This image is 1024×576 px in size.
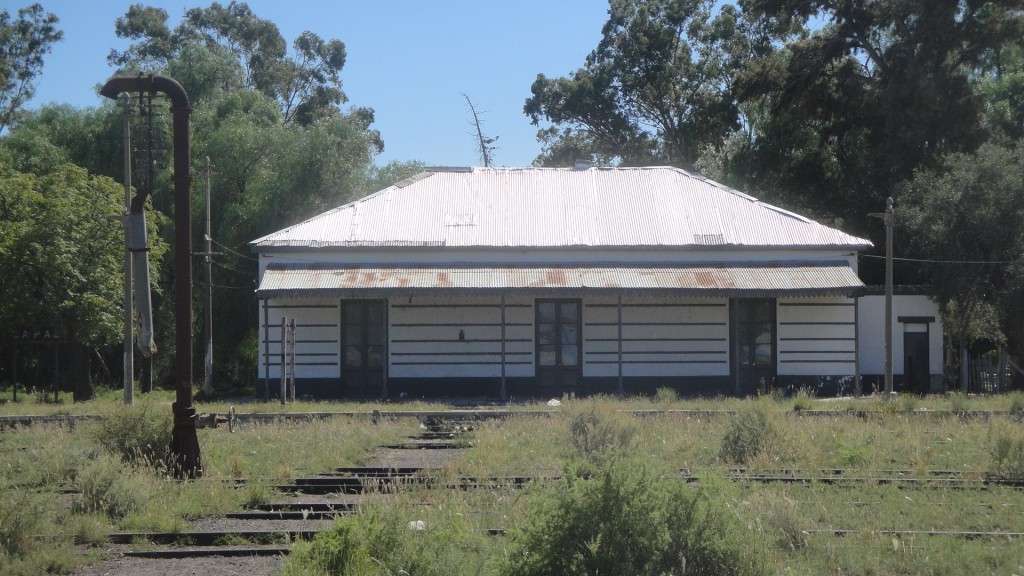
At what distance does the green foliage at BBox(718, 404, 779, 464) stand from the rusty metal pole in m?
6.80

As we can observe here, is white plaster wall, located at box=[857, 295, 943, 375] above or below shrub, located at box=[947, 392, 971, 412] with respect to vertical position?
above

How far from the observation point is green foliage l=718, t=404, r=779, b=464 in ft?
42.5

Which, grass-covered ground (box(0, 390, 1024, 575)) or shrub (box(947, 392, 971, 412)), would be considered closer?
grass-covered ground (box(0, 390, 1024, 575))

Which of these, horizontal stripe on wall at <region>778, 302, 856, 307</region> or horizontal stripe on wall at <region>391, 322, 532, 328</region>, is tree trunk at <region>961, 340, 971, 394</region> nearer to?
horizontal stripe on wall at <region>778, 302, 856, 307</region>

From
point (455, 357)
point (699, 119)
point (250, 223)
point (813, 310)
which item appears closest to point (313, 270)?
point (455, 357)

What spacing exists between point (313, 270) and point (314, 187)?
9808mm

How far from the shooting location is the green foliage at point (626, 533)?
647cm

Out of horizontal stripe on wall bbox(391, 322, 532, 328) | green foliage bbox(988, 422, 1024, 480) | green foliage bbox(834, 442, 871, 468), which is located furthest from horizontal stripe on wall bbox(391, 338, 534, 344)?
green foliage bbox(988, 422, 1024, 480)

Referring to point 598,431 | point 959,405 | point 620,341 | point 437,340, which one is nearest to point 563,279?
point 620,341

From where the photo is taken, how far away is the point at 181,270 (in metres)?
12.2

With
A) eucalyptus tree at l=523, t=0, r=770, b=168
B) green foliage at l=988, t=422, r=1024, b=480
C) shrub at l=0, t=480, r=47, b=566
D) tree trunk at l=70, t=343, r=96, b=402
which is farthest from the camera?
eucalyptus tree at l=523, t=0, r=770, b=168

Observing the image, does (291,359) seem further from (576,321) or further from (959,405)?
(959,405)

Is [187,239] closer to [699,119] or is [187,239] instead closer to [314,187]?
[314,187]

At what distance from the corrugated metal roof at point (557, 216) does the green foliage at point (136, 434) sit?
46.9 feet
